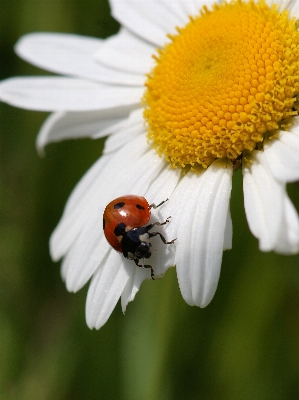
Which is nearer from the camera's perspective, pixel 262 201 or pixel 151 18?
pixel 262 201

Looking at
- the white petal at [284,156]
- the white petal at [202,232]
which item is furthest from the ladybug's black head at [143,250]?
the white petal at [284,156]

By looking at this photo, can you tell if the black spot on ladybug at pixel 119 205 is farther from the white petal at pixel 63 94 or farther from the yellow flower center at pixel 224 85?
the white petal at pixel 63 94

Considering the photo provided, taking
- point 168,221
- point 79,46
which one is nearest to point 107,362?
point 168,221

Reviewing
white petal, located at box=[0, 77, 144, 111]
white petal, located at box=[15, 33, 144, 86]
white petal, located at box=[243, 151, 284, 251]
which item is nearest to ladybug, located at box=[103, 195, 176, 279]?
white petal, located at box=[243, 151, 284, 251]

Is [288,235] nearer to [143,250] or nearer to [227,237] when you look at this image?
[227,237]

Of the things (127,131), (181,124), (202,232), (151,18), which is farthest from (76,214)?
(151,18)
